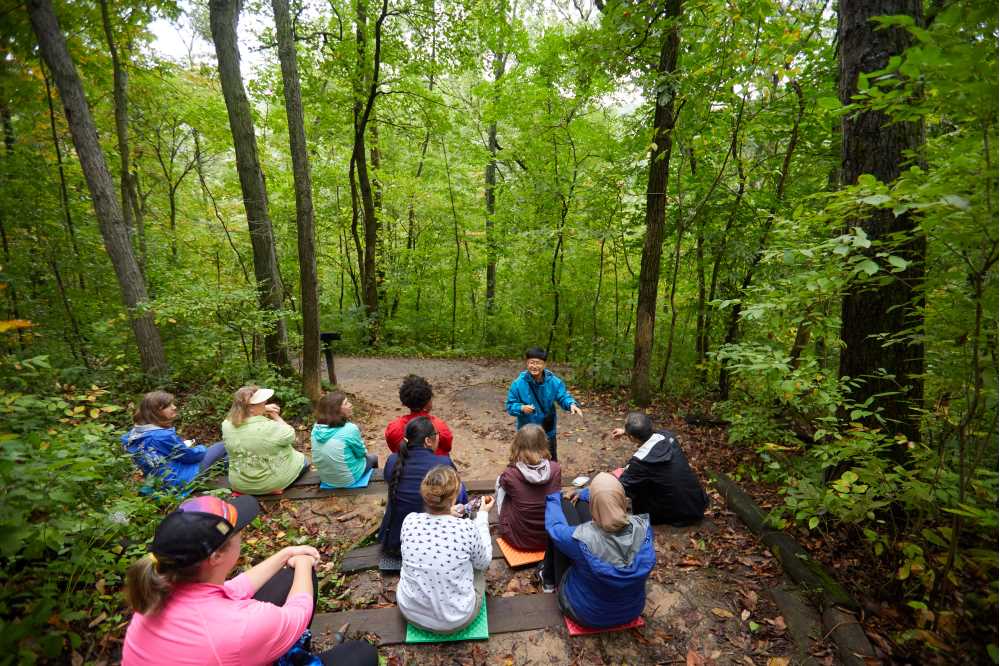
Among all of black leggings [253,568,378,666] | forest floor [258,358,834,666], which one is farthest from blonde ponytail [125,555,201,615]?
forest floor [258,358,834,666]

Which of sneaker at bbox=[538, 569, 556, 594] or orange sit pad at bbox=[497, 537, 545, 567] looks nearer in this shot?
sneaker at bbox=[538, 569, 556, 594]

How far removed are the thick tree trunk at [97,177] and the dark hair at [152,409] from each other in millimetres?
2565

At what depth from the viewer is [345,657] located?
98.7 inches

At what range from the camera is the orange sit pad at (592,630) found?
3.17 metres

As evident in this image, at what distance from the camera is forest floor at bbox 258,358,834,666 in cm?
305

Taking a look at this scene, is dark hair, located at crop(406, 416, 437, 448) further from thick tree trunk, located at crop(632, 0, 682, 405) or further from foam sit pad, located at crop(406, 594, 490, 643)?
thick tree trunk, located at crop(632, 0, 682, 405)

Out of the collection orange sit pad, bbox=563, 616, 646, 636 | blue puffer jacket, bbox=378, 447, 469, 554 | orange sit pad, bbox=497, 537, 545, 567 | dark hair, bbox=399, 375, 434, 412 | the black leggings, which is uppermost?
dark hair, bbox=399, 375, 434, 412

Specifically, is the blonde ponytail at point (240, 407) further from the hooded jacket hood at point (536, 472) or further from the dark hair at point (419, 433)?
the hooded jacket hood at point (536, 472)

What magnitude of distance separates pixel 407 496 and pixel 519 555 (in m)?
1.34

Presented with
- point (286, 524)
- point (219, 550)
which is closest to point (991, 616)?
point (219, 550)

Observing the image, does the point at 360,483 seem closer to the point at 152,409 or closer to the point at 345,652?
the point at 152,409

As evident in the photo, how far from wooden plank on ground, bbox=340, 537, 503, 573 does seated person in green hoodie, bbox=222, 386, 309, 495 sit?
1.51 m

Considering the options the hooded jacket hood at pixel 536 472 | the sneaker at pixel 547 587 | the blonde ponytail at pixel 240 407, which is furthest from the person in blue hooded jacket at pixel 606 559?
the blonde ponytail at pixel 240 407

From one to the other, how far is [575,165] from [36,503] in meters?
12.4
